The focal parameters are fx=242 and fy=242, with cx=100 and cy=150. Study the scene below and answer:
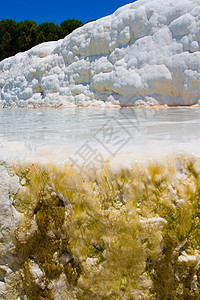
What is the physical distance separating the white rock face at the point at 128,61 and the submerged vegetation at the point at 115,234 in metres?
3.75

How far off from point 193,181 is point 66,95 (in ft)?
19.8

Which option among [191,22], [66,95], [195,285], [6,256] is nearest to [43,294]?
[6,256]

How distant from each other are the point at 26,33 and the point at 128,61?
1314 centimetres

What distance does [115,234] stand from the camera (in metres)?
1.05

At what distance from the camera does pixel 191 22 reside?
14.1 feet

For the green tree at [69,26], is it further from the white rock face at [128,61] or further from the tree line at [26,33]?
the white rock face at [128,61]

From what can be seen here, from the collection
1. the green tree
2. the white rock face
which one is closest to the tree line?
the green tree

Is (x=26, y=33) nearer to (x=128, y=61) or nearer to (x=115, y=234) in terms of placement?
(x=128, y=61)

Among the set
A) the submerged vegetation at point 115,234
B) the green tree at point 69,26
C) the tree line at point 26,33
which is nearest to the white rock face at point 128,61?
the submerged vegetation at point 115,234

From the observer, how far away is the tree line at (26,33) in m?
14.7

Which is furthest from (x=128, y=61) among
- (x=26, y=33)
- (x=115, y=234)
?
(x=26, y=33)

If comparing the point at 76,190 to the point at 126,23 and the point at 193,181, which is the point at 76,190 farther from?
the point at 126,23

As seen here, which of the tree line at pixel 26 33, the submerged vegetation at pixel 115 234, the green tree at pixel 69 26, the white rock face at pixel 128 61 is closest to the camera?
the submerged vegetation at pixel 115 234

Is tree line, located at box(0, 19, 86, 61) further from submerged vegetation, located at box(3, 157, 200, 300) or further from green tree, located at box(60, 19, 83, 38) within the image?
submerged vegetation, located at box(3, 157, 200, 300)
